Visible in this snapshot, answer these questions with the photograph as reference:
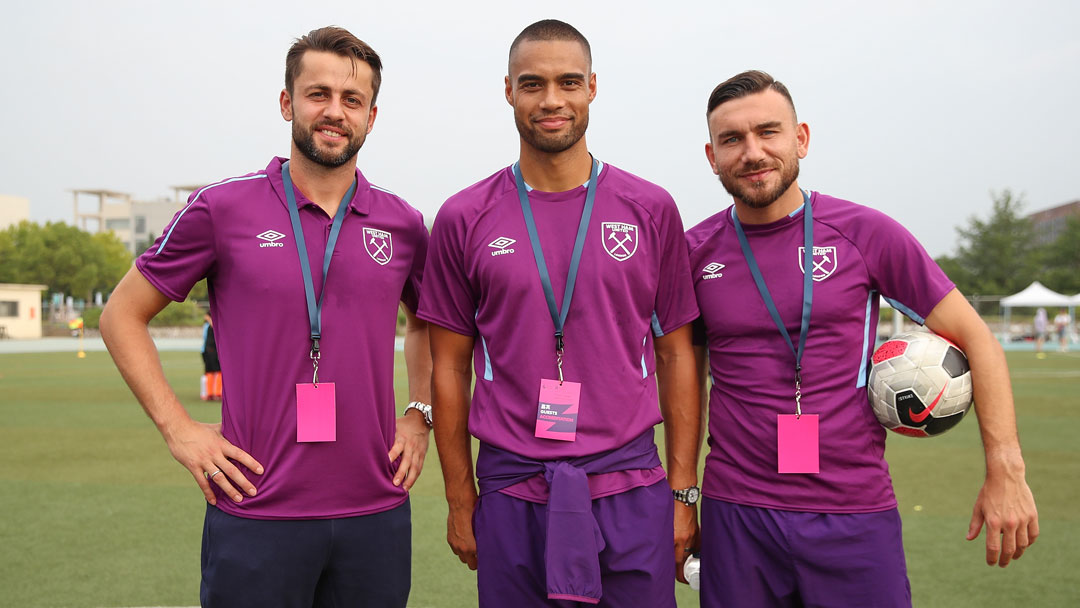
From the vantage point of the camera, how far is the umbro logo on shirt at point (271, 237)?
290cm

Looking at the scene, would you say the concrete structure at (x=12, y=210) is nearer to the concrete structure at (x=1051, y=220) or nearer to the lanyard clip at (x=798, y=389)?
the lanyard clip at (x=798, y=389)

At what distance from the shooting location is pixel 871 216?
10.2 feet

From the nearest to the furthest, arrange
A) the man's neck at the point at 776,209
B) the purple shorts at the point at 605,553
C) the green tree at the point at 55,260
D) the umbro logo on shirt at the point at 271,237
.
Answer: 1. the purple shorts at the point at 605,553
2. the umbro logo on shirt at the point at 271,237
3. the man's neck at the point at 776,209
4. the green tree at the point at 55,260

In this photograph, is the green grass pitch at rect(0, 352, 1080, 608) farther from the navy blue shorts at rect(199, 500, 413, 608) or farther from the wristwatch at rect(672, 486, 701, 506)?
the wristwatch at rect(672, 486, 701, 506)

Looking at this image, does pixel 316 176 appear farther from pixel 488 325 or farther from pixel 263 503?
pixel 263 503

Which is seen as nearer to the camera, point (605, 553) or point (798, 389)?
point (605, 553)

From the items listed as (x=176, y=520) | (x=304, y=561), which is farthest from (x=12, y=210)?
(x=304, y=561)

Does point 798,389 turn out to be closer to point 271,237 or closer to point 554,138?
point 554,138

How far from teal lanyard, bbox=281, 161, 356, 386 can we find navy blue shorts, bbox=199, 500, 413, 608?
539mm

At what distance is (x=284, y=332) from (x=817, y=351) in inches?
76.8

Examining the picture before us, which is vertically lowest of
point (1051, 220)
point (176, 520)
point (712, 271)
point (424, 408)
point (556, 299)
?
point (176, 520)

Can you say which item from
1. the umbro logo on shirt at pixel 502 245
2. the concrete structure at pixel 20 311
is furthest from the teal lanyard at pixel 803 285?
the concrete structure at pixel 20 311

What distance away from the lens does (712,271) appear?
321 centimetres

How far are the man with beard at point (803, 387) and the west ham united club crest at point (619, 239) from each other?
520mm
